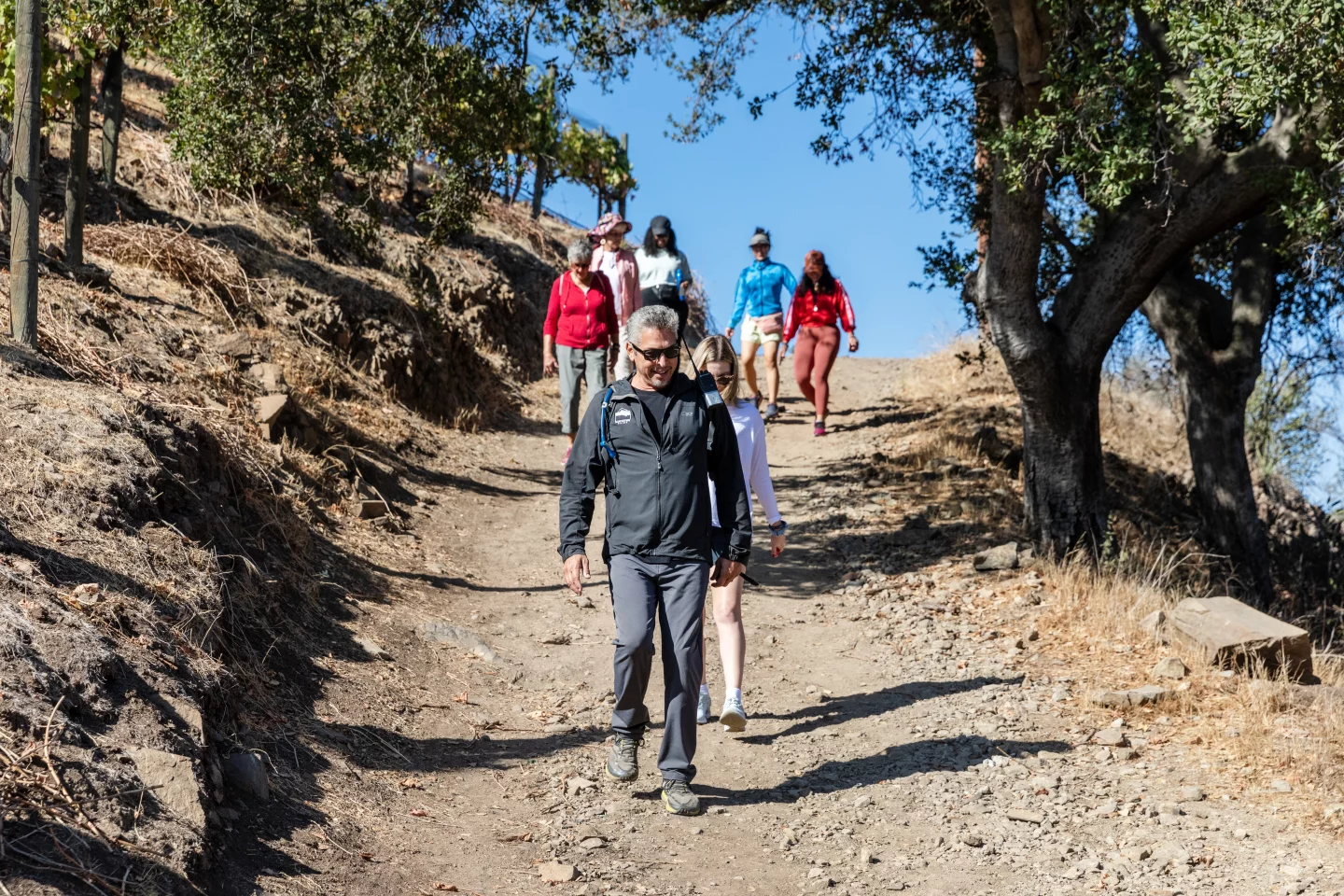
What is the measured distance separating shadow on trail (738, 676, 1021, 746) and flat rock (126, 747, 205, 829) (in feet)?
9.52

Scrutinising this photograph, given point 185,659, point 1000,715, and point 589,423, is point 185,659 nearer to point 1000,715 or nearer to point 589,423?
point 589,423

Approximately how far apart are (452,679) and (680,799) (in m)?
2.10

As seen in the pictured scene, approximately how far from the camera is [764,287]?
12594 mm

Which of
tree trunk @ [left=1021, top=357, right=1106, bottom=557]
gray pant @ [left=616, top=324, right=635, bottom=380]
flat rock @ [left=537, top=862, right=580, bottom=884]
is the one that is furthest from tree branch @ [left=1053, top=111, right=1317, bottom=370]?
flat rock @ [left=537, top=862, right=580, bottom=884]

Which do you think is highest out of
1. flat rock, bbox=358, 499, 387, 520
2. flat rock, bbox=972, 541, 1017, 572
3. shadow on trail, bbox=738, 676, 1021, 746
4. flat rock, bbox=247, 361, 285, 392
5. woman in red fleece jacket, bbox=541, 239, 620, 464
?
woman in red fleece jacket, bbox=541, 239, 620, 464

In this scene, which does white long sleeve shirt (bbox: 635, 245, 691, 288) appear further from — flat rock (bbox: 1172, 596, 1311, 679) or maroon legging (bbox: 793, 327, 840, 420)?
flat rock (bbox: 1172, 596, 1311, 679)

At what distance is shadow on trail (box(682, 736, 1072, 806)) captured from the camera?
5.50m

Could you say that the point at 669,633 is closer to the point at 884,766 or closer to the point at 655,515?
the point at 655,515

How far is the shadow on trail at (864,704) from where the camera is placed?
21.0 feet

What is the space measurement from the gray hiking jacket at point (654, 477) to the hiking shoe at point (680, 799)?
1002 millimetres

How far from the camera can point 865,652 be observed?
7703 millimetres

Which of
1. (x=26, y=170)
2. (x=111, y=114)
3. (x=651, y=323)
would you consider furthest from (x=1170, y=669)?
(x=111, y=114)

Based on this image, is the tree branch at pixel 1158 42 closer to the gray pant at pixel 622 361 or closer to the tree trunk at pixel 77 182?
the gray pant at pixel 622 361

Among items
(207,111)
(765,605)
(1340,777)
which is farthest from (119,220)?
(1340,777)
